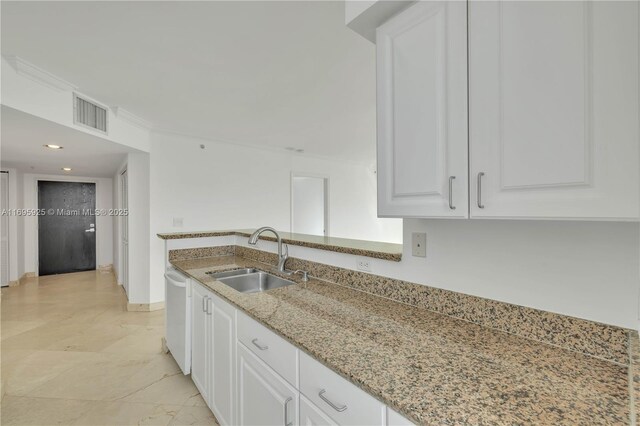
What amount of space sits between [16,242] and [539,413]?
24.0 feet

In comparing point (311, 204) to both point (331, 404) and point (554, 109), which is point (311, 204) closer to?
point (331, 404)

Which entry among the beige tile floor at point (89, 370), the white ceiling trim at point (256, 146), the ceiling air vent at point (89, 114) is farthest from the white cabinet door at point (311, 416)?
the white ceiling trim at point (256, 146)

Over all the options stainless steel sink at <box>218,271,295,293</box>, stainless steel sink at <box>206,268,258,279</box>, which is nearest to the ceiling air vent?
stainless steel sink at <box>206,268,258,279</box>

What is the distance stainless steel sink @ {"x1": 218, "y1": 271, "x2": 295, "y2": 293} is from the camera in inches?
84.1

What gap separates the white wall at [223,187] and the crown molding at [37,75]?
139cm

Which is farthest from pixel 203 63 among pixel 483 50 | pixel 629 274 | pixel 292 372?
pixel 629 274

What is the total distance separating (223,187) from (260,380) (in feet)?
12.1

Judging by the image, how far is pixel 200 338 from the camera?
77.2 inches

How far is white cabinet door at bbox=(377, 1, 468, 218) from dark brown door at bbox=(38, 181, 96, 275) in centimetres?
721

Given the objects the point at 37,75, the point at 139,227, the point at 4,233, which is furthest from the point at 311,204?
the point at 4,233

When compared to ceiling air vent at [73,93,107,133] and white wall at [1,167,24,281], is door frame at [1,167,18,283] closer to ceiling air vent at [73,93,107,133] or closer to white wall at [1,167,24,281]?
white wall at [1,167,24,281]

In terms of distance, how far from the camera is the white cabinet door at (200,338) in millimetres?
1858

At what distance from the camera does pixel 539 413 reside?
68cm

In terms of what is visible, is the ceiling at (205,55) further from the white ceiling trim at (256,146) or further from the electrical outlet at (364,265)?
the electrical outlet at (364,265)
